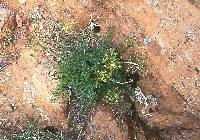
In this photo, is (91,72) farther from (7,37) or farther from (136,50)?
(7,37)

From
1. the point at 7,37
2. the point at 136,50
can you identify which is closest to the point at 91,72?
the point at 136,50

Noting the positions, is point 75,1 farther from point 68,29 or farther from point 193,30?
point 193,30

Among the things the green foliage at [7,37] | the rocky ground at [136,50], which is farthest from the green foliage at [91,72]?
the green foliage at [7,37]

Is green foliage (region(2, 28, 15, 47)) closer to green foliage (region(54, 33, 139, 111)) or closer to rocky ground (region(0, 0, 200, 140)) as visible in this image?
rocky ground (region(0, 0, 200, 140))

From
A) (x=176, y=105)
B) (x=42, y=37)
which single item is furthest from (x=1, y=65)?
(x=176, y=105)

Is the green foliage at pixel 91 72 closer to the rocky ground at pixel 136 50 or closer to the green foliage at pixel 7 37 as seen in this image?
the rocky ground at pixel 136 50

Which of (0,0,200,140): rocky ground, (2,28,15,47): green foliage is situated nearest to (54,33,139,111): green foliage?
(0,0,200,140): rocky ground
